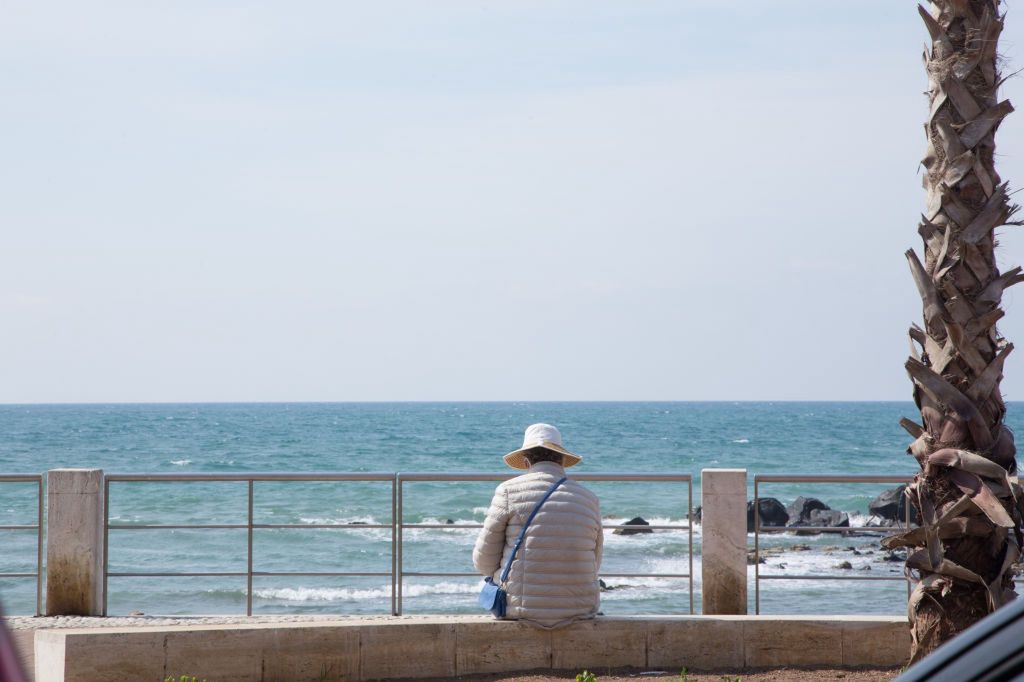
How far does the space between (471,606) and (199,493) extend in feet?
64.0

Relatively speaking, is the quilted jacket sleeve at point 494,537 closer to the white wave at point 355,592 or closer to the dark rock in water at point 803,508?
the white wave at point 355,592

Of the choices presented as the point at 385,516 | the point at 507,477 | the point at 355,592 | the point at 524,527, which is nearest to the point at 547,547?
the point at 524,527

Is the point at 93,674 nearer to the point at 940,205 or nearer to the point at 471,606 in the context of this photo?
the point at 940,205

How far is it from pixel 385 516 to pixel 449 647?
72.4ft

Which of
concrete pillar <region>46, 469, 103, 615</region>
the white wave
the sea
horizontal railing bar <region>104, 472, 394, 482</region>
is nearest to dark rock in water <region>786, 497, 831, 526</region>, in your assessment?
the sea

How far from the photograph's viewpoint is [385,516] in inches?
1137

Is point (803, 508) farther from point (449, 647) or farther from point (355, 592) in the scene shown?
point (449, 647)

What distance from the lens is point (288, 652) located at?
7016 millimetres

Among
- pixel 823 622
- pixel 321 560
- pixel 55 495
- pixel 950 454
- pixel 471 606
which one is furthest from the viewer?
pixel 321 560

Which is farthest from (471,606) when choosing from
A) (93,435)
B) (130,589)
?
(93,435)

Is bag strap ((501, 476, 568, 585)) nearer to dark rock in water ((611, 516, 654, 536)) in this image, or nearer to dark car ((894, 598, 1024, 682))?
dark rock in water ((611, 516, 654, 536))

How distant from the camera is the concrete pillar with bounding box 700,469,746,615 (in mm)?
8461

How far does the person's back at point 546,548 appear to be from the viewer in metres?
7.06

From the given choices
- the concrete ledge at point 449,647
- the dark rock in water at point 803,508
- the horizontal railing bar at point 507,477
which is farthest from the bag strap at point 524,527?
the dark rock in water at point 803,508
